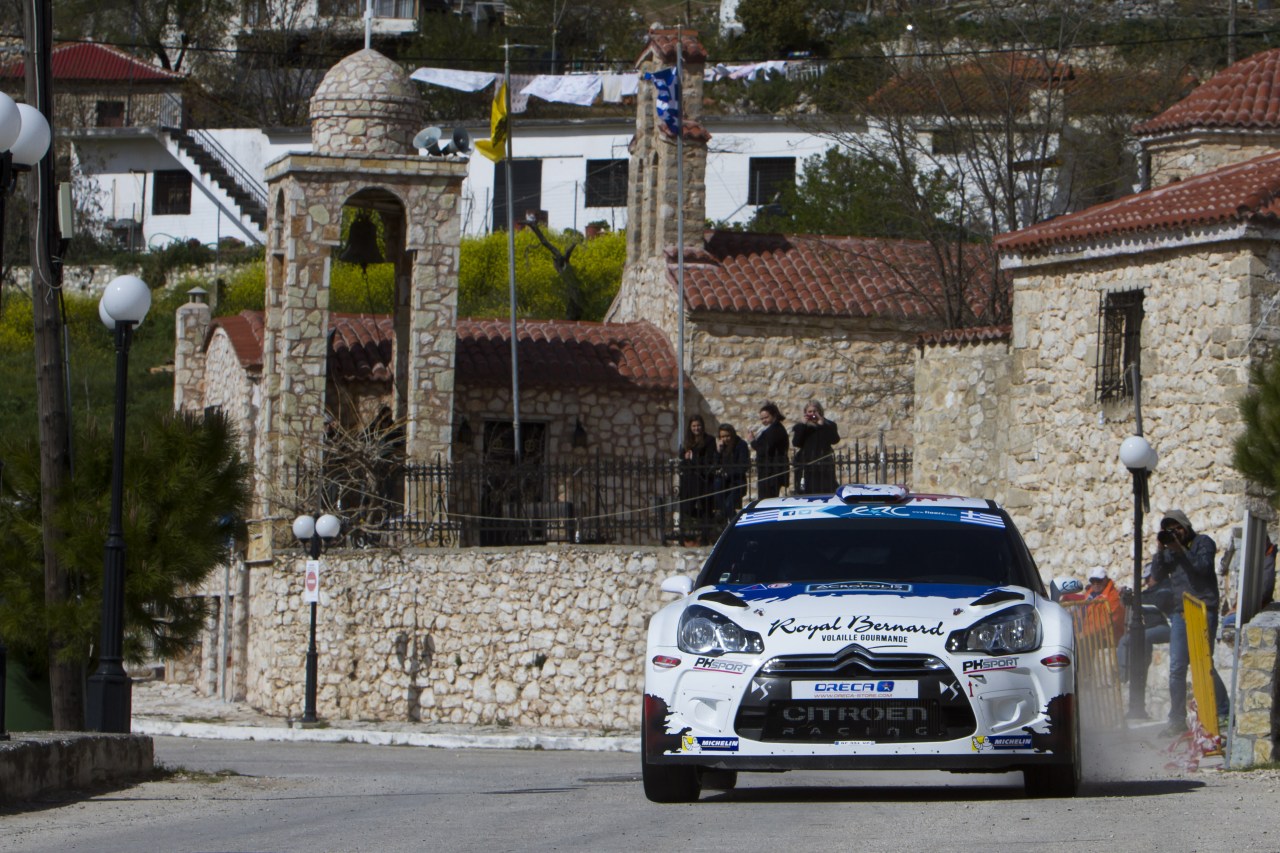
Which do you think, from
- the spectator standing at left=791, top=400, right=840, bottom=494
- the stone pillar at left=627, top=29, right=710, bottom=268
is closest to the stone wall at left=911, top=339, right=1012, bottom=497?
the spectator standing at left=791, top=400, right=840, bottom=494

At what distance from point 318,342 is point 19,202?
26.7m

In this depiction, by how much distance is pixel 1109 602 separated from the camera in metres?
18.9

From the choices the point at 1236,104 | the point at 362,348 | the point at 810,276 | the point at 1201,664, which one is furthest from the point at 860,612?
the point at 810,276

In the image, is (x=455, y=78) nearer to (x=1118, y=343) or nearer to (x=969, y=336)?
(x=969, y=336)

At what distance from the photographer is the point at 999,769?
9.87m

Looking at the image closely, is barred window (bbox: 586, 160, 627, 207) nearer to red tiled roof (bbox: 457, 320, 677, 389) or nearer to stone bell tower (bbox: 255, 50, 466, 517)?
red tiled roof (bbox: 457, 320, 677, 389)

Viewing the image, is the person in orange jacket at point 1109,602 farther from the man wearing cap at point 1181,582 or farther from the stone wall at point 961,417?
the stone wall at point 961,417

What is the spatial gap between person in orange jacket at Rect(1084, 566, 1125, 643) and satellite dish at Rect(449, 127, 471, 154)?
518 inches

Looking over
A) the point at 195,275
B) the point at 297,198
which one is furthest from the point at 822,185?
the point at 297,198

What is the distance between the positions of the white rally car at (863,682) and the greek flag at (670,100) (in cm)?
2327

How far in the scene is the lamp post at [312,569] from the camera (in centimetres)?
2633

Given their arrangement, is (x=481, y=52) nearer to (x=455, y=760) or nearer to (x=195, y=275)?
(x=195, y=275)

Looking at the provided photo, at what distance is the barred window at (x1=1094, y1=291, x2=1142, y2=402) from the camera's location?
23.5 m

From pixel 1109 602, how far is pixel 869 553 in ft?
27.5
